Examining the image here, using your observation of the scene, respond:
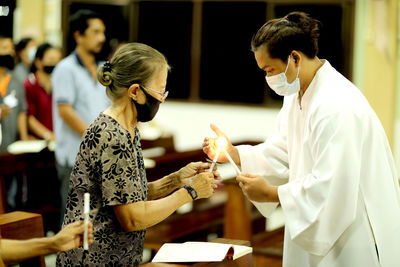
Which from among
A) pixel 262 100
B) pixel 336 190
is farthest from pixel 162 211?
pixel 262 100

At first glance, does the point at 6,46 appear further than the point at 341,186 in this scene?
Yes

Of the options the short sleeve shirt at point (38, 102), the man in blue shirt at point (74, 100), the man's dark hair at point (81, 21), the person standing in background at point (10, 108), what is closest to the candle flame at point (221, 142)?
the man in blue shirt at point (74, 100)

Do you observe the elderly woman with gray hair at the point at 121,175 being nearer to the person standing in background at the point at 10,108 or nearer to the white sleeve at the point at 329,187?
the white sleeve at the point at 329,187

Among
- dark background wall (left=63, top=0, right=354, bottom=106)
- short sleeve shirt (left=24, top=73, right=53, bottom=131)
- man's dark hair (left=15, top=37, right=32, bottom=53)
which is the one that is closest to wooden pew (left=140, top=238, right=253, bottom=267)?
short sleeve shirt (left=24, top=73, right=53, bottom=131)

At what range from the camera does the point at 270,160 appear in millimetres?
3338

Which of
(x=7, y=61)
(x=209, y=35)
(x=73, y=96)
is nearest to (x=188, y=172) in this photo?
(x=73, y=96)

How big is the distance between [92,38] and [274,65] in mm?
2515

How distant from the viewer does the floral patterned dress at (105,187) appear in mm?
2430

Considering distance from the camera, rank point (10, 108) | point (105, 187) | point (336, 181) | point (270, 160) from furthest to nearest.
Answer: point (10, 108) → point (270, 160) → point (336, 181) → point (105, 187)

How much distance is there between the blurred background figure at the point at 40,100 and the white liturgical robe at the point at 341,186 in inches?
164

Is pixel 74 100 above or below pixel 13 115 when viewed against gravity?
above

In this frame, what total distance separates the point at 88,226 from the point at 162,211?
42 cm

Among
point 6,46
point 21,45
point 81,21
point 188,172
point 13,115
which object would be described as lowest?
point 13,115

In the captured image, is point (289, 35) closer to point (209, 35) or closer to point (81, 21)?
point (81, 21)
